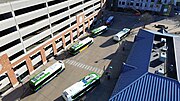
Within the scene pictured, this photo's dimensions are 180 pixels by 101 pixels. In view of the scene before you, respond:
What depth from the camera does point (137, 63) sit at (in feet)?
112

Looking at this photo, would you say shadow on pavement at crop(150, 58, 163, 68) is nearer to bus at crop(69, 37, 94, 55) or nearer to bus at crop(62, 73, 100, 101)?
bus at crop(62, 73, 100, 101)

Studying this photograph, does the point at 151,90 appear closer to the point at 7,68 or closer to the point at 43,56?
the point at 7,68

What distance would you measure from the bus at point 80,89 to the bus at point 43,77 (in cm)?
771

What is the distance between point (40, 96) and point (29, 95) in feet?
9.46

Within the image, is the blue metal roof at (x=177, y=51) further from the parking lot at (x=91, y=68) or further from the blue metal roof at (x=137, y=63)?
the parking lot at (x=91, y=68)

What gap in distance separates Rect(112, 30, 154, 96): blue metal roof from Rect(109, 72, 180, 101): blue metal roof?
1.46 meters

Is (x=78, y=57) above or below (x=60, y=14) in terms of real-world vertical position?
below

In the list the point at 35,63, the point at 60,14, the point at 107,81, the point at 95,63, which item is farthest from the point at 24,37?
the point at 107,81

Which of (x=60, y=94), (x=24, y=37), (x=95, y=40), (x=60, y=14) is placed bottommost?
(x=60, y=94)

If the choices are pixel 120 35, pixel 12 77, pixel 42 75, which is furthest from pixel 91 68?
pixel 12 77

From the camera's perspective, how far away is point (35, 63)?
4328 centimetres

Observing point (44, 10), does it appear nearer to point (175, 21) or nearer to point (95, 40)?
point (95, 40)

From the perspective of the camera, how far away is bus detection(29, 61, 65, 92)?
36.0 meters

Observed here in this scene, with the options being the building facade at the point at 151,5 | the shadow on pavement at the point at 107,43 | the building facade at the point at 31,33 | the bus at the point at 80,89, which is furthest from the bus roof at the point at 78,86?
the building facade at the point at 151,5
